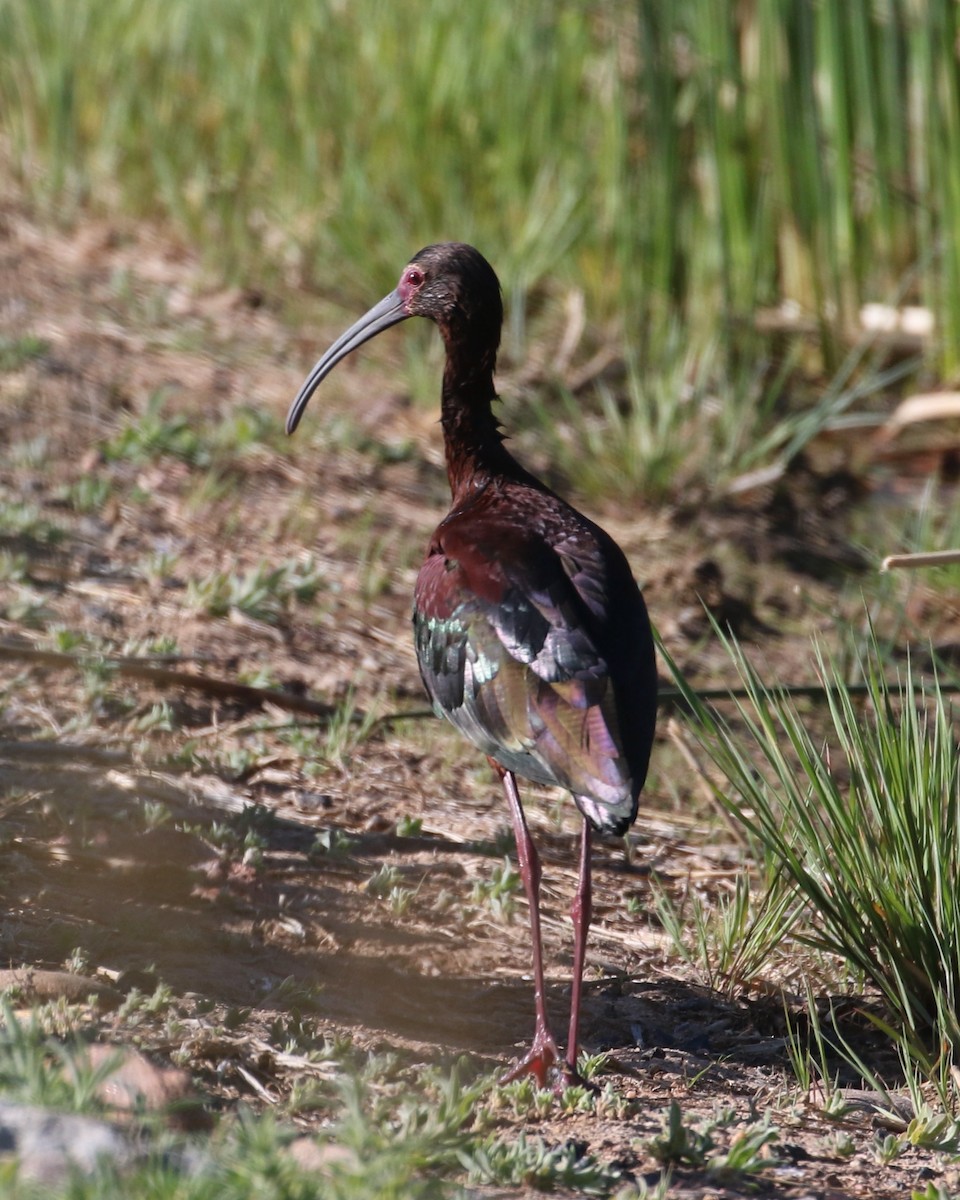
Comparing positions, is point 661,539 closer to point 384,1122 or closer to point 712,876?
point 712,876

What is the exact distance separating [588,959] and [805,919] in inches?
18.9

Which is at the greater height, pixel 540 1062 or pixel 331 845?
pixel 331 845

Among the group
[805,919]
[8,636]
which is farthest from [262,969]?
[8,636]

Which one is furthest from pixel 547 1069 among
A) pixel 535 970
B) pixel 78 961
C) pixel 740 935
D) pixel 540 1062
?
pixel 78 961

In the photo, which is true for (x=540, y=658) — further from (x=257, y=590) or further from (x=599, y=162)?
(x=599, y=162)

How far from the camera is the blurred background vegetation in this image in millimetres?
6137

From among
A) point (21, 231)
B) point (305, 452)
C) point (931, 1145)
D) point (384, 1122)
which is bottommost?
point (931, 1145)

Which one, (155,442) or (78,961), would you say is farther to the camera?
(155,442)

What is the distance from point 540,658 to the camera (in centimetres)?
314

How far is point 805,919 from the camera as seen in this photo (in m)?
3.50

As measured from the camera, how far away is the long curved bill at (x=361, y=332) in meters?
4.19

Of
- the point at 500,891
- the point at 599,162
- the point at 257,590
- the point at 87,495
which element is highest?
the point at 599,162

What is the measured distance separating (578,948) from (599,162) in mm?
4166

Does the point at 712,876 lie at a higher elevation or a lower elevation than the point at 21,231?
lower
